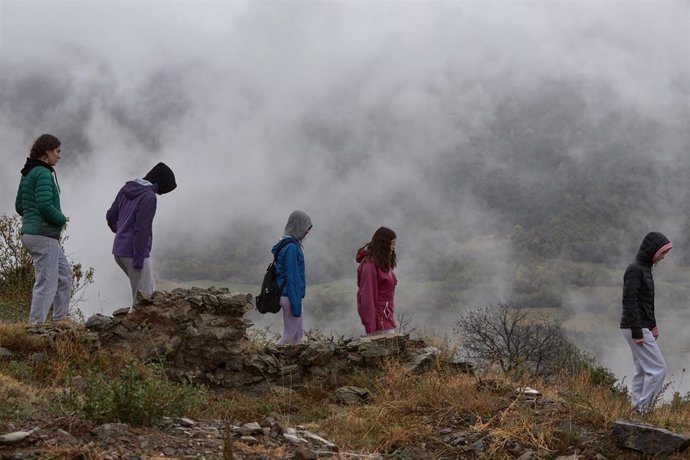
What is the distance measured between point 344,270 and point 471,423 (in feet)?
300

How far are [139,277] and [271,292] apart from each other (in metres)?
1.48

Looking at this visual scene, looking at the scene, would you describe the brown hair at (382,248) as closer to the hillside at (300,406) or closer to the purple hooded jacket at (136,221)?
the hillside at (300,406)

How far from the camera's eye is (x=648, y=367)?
788cm

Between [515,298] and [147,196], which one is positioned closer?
[147,196]

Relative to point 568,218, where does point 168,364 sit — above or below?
below

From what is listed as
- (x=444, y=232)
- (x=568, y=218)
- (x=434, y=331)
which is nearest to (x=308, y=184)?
(x=444, y=232)

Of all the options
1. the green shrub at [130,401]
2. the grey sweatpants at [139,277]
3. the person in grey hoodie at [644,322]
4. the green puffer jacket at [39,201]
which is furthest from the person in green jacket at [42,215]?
the person in grey hoodie at [644,322]

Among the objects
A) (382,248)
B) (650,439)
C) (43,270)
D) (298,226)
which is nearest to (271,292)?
(298,226)

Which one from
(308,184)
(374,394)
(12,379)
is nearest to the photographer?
(12,379)

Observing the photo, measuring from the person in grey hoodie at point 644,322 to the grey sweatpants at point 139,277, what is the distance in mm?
5275

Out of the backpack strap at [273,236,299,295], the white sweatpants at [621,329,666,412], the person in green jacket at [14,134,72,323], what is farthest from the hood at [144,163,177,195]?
the white sweatpants at [621,329,666,412]

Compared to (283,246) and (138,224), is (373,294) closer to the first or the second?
(283,246)

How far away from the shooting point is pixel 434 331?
926cm

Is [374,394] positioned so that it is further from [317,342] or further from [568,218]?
[568,218]
